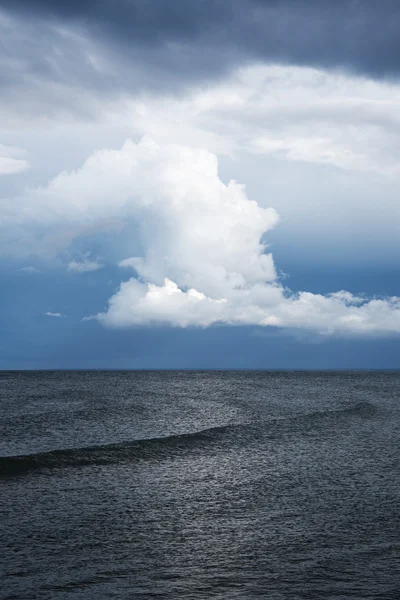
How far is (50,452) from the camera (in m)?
31.9

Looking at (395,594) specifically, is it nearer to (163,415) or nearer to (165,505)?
(165,505)

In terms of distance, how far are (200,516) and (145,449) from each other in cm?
1489

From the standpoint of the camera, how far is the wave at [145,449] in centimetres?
2995

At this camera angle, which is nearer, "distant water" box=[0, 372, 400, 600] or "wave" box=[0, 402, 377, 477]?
"distant water" box=[0, 372, 400, 600]

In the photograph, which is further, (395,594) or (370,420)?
(370,420)

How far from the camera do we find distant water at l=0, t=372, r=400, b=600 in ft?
46.4

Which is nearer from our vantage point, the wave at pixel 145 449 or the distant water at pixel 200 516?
the distant water at pixel 200 516

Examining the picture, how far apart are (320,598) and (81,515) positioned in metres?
9.55

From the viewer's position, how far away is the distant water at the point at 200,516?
556 inches

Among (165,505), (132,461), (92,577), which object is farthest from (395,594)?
(132,461)

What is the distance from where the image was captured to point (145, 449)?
34.8 metres

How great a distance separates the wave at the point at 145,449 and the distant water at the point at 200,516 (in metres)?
0.12

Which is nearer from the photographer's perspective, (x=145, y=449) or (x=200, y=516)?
(x=200, y=516)

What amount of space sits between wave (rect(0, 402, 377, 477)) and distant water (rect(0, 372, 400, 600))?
117 millimetres
